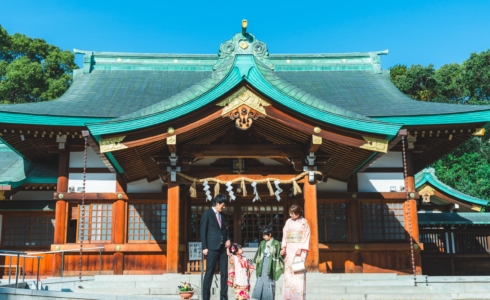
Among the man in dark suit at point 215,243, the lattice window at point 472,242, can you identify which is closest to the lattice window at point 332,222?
the man in dark suit at point 215,243

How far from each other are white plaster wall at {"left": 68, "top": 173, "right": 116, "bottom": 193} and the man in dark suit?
6.77 metres

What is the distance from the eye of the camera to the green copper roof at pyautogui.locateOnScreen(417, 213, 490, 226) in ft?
60.6

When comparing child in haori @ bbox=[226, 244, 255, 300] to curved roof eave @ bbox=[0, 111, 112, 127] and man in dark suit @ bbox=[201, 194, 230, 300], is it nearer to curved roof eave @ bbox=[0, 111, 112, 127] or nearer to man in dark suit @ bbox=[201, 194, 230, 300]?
man in dark suit @ bbox=[201, 194, 230, 300]

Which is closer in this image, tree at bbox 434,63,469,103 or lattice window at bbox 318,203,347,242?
lattice window at bbox 318,203,347,242

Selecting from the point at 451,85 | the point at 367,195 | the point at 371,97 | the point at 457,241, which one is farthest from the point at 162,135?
the point at 451,85

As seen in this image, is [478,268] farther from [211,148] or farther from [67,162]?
[67,162]

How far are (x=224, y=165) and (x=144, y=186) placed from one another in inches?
99.7

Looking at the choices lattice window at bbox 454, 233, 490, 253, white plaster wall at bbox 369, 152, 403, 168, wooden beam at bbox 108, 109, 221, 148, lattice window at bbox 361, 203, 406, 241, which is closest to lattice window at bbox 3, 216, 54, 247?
wooden beam at bbox 108, 109, 221, 148

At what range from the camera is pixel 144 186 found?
1426 centimetres

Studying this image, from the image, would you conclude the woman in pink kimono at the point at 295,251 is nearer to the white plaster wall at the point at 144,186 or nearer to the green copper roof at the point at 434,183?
the white plaster wall at the point at 144,186

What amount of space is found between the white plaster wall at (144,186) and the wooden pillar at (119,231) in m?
0.48

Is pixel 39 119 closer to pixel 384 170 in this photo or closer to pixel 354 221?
pixel 354 221

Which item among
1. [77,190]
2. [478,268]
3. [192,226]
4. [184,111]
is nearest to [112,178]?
[77,190]

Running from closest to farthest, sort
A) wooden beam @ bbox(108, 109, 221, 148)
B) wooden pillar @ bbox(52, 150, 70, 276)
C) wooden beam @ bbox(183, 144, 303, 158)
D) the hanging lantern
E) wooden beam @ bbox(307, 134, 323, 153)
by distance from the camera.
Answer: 1. wooden beam @ bbox(108, 109, 221, 148)
2. wooden beam @ bbox(307, 134, 323, 153)
3. wooden beam @ bbox(183, 144, 303, 158)
4. the hanging lantern
5. wooden pillar @ bbox(52, 150, 70, 276)
